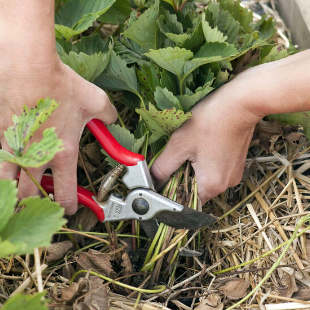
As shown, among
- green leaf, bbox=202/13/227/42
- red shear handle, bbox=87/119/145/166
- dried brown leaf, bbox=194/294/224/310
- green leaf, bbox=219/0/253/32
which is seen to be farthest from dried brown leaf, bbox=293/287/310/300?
green leaf, bbox=219/0/253/32

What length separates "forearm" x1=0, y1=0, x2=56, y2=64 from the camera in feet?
2.53

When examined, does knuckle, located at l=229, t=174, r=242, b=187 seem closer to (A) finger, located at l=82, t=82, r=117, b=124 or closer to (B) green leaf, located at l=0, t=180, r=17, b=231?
(A) finger, located at l=82, t=82, r=117, b=124

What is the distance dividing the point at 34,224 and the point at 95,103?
330 millimetres

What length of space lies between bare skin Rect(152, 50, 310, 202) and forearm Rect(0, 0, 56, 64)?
1.02 ft

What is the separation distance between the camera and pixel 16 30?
784 millimetres

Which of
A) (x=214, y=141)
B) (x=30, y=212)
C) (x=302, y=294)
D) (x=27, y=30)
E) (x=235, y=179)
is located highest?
(x=27, y=30)

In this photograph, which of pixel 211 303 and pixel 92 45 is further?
pixel 92 45

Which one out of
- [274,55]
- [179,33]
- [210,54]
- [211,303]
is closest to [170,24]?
[179,33]

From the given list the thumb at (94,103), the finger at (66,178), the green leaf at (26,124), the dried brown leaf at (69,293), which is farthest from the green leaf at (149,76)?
the dried brown leaf at (69,293)

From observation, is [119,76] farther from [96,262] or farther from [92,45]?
[96,262]

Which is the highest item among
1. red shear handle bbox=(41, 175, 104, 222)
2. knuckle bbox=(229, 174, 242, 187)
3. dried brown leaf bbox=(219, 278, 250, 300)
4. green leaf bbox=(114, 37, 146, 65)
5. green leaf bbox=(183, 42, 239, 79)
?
green leaf bbox=(183, 42, 239, 79)

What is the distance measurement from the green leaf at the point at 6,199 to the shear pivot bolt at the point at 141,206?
0.34 meters

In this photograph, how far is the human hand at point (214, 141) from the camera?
35.1 inches

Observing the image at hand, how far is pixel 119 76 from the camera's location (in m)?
0.97
